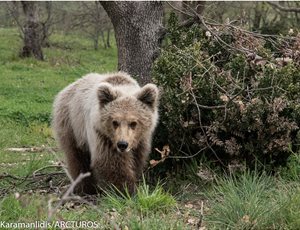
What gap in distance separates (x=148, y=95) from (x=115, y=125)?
0.48 metres

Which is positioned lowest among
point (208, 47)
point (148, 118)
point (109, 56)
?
point (109, 56)

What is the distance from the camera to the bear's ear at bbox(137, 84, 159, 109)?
6.30 meters

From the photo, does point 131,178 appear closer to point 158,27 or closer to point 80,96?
point 80,96

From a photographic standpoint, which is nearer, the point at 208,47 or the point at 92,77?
the point at 92,77

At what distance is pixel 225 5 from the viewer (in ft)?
65.5

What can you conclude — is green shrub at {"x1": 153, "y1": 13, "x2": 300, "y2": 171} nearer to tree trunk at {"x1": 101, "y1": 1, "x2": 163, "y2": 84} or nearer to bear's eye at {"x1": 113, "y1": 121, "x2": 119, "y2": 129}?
tree trunk at {"x1": 101, "y1": 1, "x2": 163, "y2": 84}

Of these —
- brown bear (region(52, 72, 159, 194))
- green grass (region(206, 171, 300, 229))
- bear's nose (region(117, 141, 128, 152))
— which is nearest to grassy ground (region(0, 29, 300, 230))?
green grass (region(206, 171, 300, 229))

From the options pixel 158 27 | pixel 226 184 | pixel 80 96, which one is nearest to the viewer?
pixel 226 184

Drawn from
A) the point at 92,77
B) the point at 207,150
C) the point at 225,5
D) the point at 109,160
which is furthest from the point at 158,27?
the point at 225,5

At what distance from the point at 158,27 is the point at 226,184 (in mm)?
3004

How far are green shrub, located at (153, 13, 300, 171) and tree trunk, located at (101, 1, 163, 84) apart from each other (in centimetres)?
81

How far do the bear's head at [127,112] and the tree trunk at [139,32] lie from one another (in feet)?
6.12

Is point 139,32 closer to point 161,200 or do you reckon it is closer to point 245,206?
point 161,200

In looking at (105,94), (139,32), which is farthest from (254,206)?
(139,32)
